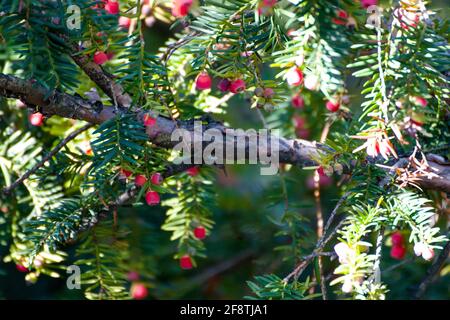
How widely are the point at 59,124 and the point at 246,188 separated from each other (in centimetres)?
85

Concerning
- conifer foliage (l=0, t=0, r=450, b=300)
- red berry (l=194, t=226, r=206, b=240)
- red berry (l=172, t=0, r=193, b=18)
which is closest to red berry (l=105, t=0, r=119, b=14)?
conifer foliage (l=0, t=0, r=450, b=300)

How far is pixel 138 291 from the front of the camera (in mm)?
1443

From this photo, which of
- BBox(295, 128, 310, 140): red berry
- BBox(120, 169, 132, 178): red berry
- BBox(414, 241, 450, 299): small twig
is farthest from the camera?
BBox(295, 128, 310, 140): red berry

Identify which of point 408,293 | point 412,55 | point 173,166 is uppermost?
point 412,55

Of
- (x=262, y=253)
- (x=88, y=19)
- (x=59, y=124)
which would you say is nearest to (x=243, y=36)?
(x=88, y=19)

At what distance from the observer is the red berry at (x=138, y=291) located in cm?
144

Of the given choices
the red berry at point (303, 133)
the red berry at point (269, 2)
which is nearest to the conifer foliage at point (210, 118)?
the red berry at point (269, 2)

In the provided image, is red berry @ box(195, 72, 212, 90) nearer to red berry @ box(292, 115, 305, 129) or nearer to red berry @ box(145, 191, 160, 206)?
red berry @ box(145, 191, 160, 206)

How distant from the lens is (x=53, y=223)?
100 cm

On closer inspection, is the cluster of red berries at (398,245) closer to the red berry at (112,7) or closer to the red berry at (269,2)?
the red berry at (269,2)

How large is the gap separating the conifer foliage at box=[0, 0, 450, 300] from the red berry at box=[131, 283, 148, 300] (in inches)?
1.0

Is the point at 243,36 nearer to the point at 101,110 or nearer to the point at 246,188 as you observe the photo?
the point at 101,110

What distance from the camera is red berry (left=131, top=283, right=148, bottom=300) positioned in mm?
1436

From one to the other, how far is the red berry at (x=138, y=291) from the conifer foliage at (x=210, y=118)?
0.09ft
